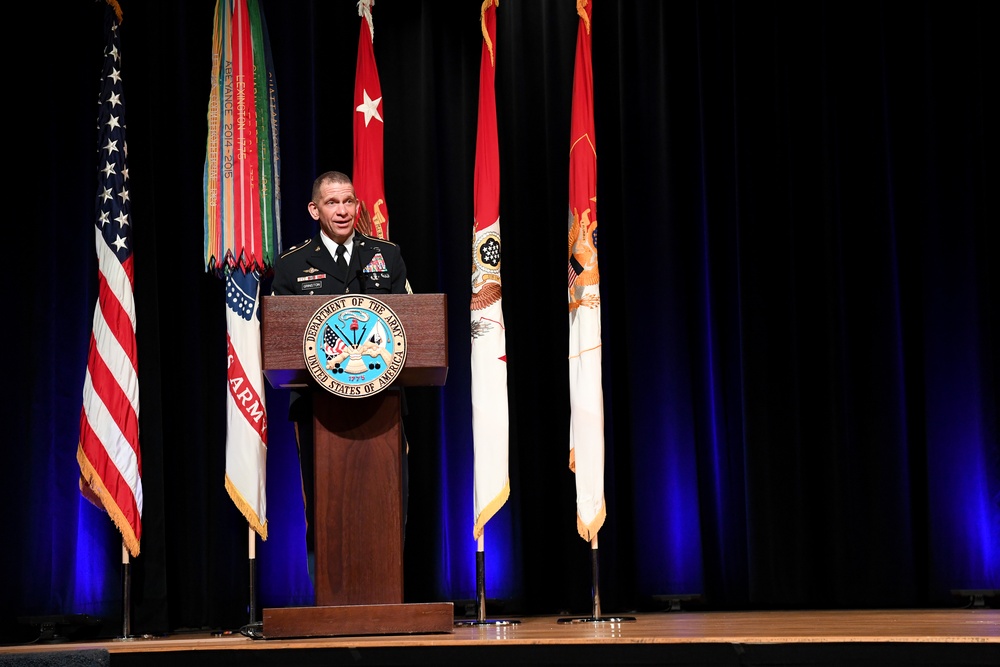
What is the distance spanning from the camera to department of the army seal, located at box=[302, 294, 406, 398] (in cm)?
324

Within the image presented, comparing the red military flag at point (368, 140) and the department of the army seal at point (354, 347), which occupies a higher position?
the red military flag at point (368, 140)

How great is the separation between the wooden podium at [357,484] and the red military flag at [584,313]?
1365 mm

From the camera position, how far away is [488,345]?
186 inches

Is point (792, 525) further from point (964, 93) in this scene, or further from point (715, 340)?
point (964, 93)

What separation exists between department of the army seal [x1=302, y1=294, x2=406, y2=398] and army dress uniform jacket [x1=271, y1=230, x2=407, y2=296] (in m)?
0.23

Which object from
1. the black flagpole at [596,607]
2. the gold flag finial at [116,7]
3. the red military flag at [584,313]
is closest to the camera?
the black flagpole at [596,607]

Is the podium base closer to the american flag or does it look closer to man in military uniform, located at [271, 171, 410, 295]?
man in military uniform, located at [271, 171, 410, 295]

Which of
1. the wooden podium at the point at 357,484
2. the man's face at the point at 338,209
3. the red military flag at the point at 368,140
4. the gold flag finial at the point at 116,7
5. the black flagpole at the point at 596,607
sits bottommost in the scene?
the black flagpole at the point at 596,607

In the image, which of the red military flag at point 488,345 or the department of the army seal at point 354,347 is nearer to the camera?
the department of the army seal at point 354,347

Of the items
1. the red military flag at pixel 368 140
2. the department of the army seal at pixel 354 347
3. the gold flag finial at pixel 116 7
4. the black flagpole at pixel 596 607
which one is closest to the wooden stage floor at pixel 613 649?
the department of the army seal at pixel 354 347

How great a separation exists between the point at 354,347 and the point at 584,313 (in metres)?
1.65

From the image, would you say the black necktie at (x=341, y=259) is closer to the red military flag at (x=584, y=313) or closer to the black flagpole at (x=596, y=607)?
the red military flag at (x=584, y=313)

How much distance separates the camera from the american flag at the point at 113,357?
4699mm

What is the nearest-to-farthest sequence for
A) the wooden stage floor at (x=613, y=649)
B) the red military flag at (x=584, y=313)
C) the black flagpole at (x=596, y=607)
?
A: the wooden stage floor at (x=613, y=649)
the black flagpole at (x=596, y=607)
the red military flag at (x=584, y=313)
